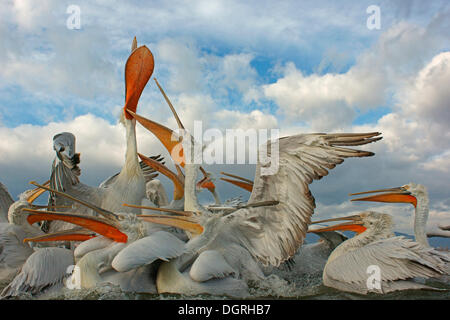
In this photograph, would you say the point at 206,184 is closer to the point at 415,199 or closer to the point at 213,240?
the point at 213,240

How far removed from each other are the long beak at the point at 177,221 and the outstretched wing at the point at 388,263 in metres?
1.63

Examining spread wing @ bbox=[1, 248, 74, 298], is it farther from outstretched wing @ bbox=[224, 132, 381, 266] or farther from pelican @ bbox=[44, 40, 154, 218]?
outstretched wing @ bbox=[224, 132, 381, 266]

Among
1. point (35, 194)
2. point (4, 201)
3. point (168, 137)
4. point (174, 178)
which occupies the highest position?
point (168, 137)

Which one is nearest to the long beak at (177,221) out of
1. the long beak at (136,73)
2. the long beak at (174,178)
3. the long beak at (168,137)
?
the long beak at (168,137)

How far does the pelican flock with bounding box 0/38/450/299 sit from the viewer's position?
13.4 feet

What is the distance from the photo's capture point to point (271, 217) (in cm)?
480

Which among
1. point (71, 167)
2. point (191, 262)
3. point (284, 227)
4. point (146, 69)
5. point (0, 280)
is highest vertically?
point (146, 69)

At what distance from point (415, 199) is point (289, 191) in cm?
274

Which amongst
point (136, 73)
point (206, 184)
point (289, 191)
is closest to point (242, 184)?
point (206, 184)

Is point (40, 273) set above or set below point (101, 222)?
below
